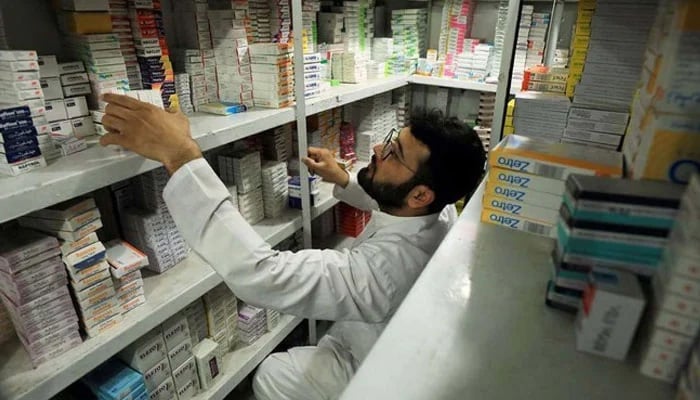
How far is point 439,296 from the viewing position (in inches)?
22.7

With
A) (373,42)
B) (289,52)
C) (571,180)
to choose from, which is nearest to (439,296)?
(571,180)

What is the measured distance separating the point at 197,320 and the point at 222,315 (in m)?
0.11

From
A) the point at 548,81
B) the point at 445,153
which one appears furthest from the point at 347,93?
the point at 548,81

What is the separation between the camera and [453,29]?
251 cm

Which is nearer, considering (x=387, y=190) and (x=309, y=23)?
(x=387, y=190)

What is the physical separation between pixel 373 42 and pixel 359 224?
108 cm

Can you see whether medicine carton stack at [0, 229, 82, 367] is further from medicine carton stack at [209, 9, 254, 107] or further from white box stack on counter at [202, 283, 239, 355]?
medicine carton stack at [209, 9, 254, 107]

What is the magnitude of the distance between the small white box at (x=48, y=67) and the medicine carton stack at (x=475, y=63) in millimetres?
2056

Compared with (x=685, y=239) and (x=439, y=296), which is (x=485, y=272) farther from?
(x=685, y=239)

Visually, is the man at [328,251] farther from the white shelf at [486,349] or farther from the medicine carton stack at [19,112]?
the white shelf at [486,349]

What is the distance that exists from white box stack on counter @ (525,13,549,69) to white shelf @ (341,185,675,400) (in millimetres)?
1983

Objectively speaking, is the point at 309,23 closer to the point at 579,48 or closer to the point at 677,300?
the point at 579,48

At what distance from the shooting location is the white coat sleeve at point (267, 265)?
104 cm

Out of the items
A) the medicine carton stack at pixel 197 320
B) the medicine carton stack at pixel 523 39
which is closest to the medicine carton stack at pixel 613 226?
the medicine carton stack at pixel 197 320
